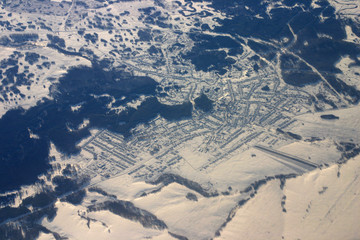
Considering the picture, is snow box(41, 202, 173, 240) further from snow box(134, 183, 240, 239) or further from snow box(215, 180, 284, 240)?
snow box(215, 180, 284, 240)

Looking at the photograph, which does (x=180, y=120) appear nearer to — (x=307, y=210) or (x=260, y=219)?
(x=260, y=219)

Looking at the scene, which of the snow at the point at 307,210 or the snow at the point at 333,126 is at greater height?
the snow at the point at 333,126

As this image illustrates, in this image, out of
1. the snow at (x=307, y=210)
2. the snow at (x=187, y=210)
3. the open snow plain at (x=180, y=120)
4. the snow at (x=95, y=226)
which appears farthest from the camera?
the open snow plain at (x=180, y=120)

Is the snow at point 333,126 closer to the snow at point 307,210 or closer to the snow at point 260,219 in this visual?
the snow at point 307,210

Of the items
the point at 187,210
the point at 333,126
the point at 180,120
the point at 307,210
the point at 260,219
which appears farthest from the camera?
the point at 180,120

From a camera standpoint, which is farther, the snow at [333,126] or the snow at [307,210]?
the snow at [333,126]

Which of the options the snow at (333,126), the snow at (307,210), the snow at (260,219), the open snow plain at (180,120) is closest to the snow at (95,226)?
the open snow plain at (180,120)

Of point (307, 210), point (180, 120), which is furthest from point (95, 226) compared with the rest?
point (307, 210)

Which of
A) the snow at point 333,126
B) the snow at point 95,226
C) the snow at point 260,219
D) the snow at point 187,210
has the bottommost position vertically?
the snow at point 95,226

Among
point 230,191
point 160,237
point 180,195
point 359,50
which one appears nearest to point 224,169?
point 230,191

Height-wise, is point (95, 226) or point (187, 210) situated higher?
point (187, 210)

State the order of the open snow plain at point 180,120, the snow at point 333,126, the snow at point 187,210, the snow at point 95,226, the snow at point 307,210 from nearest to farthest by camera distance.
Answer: the snow at point 307,210 → the snow at point 187,210 → the snow at point 95,226 → the open snow plain at point 180,120 → the snow at point 333,126

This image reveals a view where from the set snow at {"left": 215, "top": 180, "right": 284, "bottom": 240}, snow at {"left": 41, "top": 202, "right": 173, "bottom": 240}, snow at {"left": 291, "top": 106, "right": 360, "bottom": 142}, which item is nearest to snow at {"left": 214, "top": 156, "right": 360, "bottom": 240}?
snow at {"left": 215, "top": 180, "right": 284, "bottom": 240}
